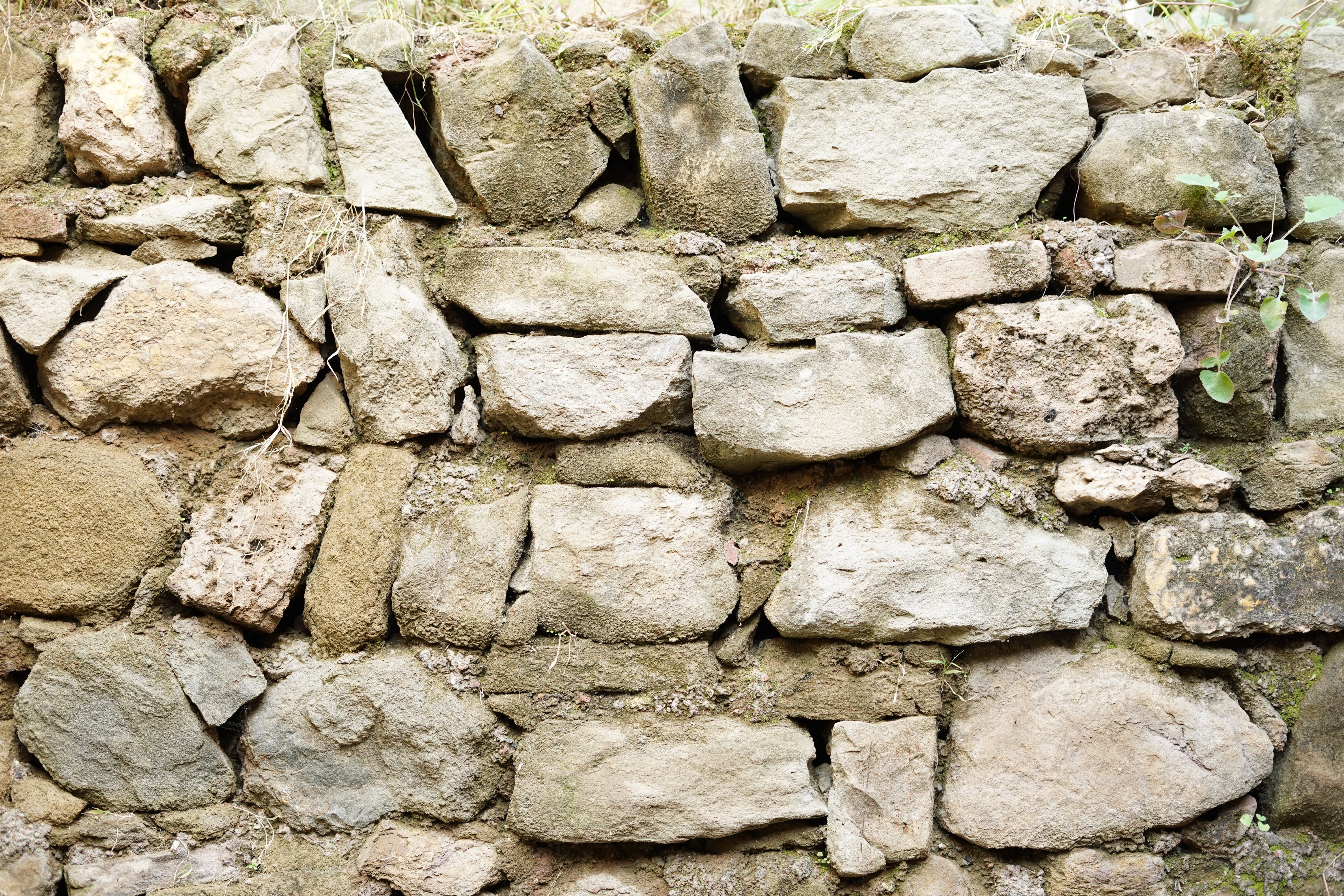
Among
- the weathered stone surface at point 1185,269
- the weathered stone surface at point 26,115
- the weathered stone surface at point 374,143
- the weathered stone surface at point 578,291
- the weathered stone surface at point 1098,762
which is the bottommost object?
the weathered stone surface at point 1098,762

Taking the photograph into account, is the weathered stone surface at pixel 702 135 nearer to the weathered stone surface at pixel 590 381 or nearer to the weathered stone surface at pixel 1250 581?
the weathered stone surface at pixel 590 381

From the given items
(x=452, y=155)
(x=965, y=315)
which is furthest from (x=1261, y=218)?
(x=452, y=155)

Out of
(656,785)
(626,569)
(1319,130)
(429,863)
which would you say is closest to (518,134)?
(626,569)

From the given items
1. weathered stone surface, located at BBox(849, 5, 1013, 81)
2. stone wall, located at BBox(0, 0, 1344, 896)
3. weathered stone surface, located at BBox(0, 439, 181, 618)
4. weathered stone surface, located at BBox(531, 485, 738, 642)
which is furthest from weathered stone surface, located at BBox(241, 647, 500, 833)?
weathered stone surface, located at BBox(849, 5, 1013, 81)

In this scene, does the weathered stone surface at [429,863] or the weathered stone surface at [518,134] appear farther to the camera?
the weathered stone surface at [518,134]

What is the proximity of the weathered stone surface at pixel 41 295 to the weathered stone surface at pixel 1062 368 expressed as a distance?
6.16 ft

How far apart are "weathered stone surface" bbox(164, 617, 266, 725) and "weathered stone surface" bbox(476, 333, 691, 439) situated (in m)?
0.76

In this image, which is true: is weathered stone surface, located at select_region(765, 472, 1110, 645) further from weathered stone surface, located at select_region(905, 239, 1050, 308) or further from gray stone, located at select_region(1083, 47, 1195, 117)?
gray stone, located at select_region(1083, 47, 1195, 117)

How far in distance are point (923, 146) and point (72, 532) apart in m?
2.03

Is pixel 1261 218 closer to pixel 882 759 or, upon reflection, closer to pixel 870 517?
pixel 870 517

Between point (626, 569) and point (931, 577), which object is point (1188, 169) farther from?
point (626, 569)

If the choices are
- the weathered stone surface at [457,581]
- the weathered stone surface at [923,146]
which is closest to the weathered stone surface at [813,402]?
the weathered stone surface at [923,146]

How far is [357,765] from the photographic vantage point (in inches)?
70.4

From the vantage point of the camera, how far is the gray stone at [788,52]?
190 centimetres
